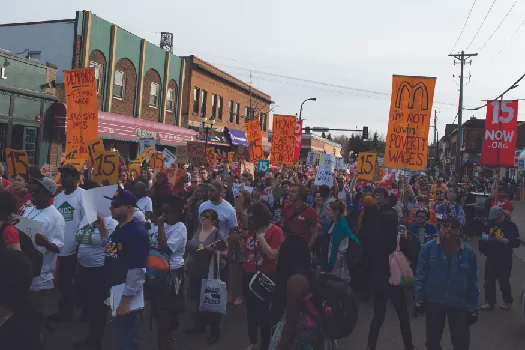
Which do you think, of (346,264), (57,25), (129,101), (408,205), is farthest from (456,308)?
(129,101)

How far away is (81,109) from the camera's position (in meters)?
10.4

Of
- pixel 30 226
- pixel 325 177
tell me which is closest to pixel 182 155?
pixel 325 177

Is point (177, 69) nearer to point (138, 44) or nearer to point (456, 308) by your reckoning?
point (138, 44)

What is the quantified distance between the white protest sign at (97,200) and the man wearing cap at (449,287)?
126 inches

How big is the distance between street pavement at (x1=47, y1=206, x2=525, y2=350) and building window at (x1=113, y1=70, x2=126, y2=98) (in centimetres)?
1677

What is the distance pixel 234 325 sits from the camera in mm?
6328

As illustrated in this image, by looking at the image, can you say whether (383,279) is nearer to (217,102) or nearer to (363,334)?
(363,334)

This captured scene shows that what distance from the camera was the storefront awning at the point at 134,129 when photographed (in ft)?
65.0

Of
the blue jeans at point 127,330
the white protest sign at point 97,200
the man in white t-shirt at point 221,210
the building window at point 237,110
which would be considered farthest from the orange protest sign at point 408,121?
the building window at point 237,110

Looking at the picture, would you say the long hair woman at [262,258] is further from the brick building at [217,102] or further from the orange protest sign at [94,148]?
the brick building at [217,102]

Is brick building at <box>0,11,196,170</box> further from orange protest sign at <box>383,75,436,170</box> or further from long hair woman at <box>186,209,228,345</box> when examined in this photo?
long hair woman at <box>186,209,228,345</box>

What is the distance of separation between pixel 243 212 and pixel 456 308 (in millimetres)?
3897

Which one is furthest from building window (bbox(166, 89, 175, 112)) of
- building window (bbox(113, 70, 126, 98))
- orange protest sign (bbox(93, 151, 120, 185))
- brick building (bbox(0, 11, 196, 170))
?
orange protest sign (bbox(93, 151, 120, 185))

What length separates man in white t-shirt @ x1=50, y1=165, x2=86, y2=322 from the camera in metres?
5.95
